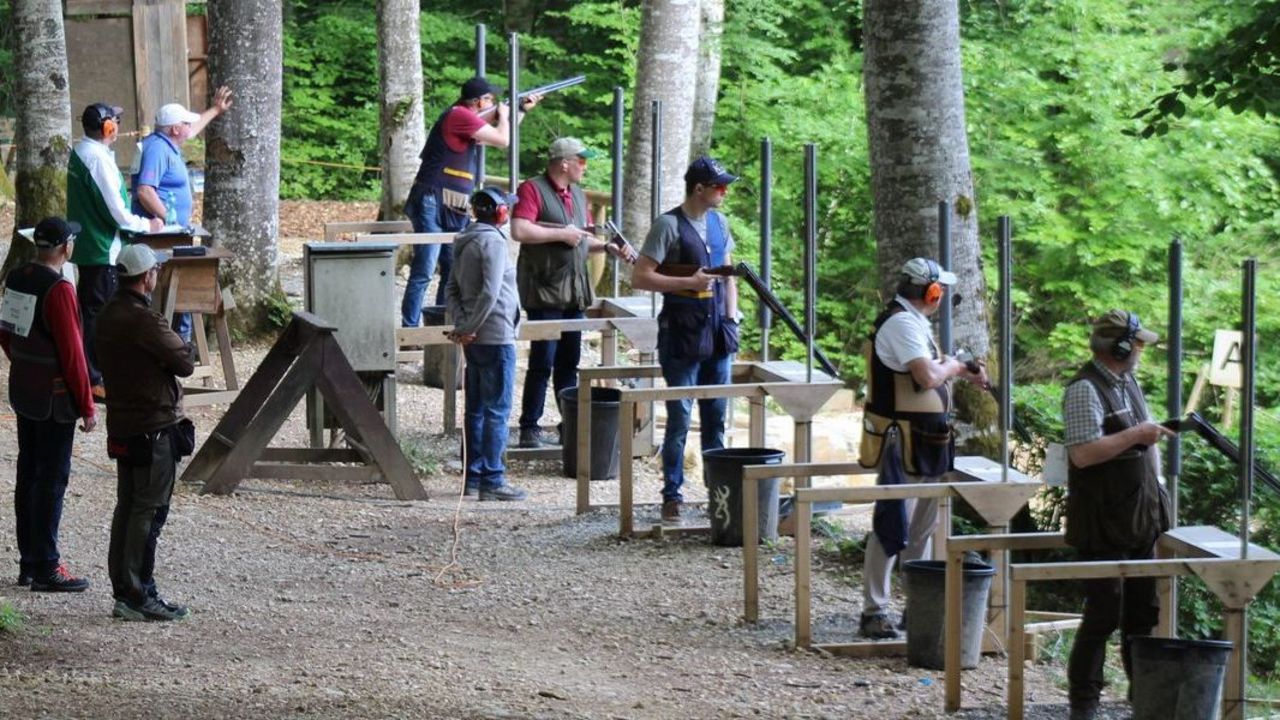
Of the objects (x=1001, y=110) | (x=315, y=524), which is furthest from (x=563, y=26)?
(x=315, y=524)

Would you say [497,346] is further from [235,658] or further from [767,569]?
[235,658]

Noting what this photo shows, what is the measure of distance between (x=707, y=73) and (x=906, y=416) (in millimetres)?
13735

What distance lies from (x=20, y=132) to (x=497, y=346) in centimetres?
649

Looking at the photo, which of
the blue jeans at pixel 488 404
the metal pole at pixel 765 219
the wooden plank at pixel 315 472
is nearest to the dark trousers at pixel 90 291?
the wooden plank at pixel 315 472

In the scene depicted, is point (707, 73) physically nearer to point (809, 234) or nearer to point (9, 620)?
point (809, 234)

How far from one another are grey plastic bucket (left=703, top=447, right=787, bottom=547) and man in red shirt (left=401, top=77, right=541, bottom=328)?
4104 millimetres

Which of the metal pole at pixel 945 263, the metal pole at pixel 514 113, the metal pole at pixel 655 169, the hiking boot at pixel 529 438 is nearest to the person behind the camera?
the metal pole at pixel 945 263

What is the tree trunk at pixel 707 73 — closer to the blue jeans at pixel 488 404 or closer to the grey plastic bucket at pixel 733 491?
the blue jeans at pixel 488 404

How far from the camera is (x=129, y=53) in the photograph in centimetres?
2416

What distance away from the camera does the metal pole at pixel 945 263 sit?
27.0 feet

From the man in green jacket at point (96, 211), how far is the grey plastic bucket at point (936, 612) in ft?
19.0

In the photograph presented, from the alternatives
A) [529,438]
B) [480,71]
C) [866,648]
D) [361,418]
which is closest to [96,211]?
[361,418]

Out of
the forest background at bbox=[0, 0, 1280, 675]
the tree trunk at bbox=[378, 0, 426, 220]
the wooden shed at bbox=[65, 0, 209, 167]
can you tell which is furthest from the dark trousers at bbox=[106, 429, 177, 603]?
the wooden shed at bbox=[65, 0, 209, 167]

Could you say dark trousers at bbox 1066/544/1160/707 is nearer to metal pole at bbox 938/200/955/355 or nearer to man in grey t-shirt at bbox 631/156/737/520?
metal pole at bbox 938/200/955/355
